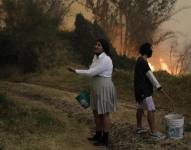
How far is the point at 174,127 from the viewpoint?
959 centimetres

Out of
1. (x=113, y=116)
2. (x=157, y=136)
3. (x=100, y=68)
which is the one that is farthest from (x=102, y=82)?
(x=113, y=116)

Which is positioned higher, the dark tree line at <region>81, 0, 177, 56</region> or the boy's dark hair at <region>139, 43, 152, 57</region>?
the dark tree line at <region>81, 0, 177, 56</region>

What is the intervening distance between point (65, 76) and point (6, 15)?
3176mm

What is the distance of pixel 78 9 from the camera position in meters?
26.9

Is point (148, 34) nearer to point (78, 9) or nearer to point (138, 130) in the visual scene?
point (78, 9)

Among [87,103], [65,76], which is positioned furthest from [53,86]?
[87,103]

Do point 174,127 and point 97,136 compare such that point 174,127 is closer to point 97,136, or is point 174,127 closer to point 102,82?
point 97,136

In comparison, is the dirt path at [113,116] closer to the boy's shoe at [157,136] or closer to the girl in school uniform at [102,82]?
the boy's shoe at [157,136]

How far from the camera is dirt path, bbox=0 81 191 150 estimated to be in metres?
9.42

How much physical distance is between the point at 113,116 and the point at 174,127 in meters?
2.14

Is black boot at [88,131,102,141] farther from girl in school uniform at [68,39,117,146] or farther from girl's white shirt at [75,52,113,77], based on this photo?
girl's white shirt at [75,52,113,77]

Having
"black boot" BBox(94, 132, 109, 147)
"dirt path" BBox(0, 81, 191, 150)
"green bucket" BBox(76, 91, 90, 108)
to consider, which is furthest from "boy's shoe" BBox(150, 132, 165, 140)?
"green bucket" BBox(76, 91, 90, 108)

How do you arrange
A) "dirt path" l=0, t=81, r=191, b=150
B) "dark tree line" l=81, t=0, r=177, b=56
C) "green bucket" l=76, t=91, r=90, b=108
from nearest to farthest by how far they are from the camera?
"green bucket" l=76, t=91, r=90, b=108
"dirt path" l=0, t=81, r=191, b=150
"dark tree line" l=81, t=0, r=177, b=56

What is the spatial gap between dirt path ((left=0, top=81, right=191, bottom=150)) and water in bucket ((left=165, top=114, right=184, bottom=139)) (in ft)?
0.42
